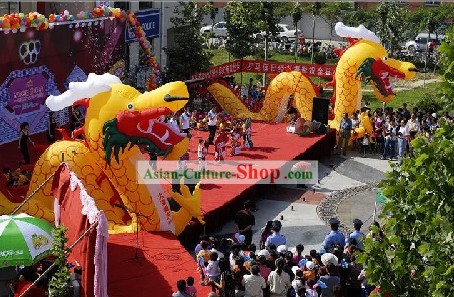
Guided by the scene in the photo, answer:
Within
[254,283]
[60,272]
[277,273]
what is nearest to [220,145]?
[277,273]

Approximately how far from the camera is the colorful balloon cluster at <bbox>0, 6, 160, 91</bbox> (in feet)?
57.2

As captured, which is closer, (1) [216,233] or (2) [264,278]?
(2) [264,278]

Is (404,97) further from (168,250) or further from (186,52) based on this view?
(168,250)

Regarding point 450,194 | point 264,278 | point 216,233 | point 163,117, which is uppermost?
point 450,194

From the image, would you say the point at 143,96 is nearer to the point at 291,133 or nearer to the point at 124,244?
the point at 124,244

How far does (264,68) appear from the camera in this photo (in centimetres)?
→ 2698

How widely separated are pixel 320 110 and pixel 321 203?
4838mm

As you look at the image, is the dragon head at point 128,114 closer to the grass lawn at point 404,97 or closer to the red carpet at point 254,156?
the red carpet at point 254,156

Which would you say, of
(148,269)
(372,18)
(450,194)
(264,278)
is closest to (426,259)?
(450,194)

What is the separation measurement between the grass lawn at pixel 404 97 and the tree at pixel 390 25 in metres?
2.58

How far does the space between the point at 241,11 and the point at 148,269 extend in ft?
64.8

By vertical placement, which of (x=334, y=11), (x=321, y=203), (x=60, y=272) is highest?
(x=334, y=11)

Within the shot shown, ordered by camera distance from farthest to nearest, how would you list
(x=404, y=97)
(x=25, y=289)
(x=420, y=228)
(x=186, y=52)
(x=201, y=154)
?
(x=404, y=97) → (x=186, y=52) → (x=201, y=154) → (x=25, y=289) → (x=420, y=228)

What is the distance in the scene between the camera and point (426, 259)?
7.03 metres
